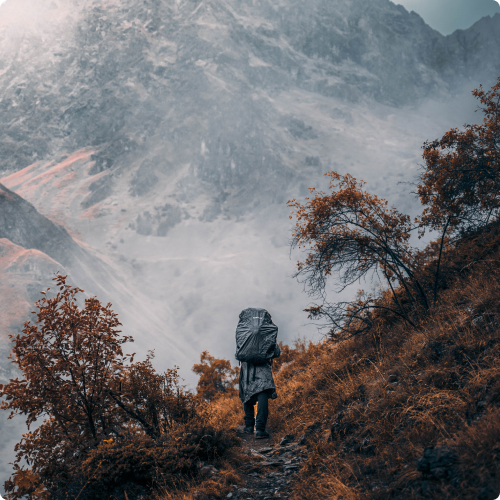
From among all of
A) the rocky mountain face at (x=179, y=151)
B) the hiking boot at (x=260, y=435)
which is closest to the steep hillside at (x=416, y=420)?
the hiking boot at (x=260, y=435)

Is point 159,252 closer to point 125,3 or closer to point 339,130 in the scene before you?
point 339,130

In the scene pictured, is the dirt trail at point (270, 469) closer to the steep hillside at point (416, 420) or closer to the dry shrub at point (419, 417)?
the steep hillside at point (416, 420)

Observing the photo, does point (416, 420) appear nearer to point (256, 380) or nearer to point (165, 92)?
point (256, 380)

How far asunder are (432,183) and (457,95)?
223m

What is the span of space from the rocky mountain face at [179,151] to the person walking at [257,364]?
79.1 m

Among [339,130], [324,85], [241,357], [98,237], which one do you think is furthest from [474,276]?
[324,85]

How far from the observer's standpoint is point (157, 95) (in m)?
171

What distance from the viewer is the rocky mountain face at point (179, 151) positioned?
108 m

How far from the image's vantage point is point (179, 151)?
156 meters

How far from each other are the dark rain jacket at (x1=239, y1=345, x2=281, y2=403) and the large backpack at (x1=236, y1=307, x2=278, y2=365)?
0.26ft

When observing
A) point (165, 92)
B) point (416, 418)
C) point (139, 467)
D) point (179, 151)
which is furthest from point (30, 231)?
point (416, 418)

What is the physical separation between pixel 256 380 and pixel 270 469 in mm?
1434

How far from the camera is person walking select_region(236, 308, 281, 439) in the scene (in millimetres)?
5125

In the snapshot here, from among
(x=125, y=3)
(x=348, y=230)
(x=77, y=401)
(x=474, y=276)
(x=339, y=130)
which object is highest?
(x=125, y=3)
